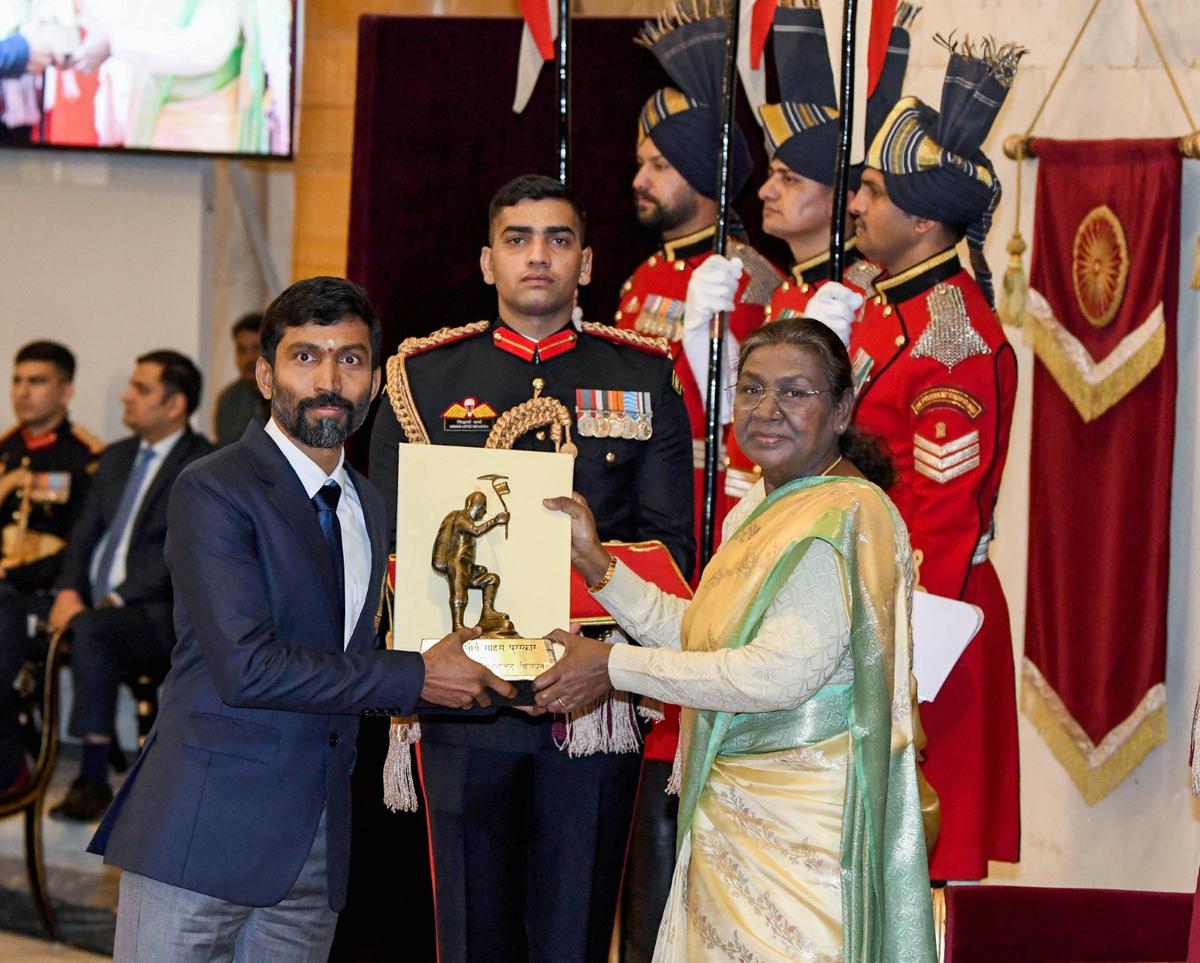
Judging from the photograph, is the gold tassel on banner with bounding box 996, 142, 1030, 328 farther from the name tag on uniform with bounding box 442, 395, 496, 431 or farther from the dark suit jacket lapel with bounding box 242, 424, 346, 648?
the dark suit jacket lapel with bounding box 242, 424, 346, 648

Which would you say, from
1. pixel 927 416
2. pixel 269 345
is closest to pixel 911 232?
pixel 927 416

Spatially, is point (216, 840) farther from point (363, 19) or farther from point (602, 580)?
point (363, 19)

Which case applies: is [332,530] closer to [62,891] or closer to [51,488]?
[62,891]

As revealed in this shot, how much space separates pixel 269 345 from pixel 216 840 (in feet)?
2.44

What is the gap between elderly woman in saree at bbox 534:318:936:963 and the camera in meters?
2.47

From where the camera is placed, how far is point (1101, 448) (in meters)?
4.45

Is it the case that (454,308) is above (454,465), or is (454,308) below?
above

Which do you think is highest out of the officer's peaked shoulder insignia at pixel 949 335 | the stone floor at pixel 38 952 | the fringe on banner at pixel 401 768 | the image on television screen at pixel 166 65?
the image on television screen at pixel 166 65

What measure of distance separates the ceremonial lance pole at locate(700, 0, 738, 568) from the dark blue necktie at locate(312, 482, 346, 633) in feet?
3.99

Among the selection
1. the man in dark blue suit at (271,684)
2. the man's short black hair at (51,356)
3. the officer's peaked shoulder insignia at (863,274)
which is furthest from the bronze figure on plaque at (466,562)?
the man's short black hair at (51,356)

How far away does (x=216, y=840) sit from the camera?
2420 mm

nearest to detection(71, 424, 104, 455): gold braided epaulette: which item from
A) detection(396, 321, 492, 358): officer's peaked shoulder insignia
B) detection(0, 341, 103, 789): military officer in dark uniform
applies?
detection(0, 341, 103, 789): military officer in dark uniform

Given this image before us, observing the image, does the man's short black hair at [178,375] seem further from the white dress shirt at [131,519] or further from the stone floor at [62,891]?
the stone floor at [62,891]

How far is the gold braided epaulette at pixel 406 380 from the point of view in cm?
318
